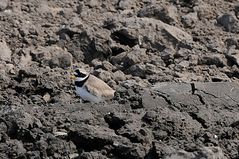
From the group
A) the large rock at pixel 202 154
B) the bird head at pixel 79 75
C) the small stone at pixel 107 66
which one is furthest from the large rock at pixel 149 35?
the large rock at pixel 202 154

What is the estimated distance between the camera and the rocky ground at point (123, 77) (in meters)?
7.27

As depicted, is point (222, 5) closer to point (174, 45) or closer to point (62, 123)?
point (174, 45)

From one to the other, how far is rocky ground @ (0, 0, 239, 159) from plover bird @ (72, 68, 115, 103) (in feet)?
0.57

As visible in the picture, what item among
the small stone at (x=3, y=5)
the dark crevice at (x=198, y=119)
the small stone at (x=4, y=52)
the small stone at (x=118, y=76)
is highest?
the dark crevice at (x=198, y=119)

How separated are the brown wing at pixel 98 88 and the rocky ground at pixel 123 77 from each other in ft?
0.53

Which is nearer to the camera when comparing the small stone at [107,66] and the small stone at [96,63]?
the small stone at [107,66]

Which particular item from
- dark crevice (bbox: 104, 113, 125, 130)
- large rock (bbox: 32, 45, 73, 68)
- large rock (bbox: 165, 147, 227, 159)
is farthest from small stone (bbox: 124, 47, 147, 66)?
large rock (bbox: 165, 147, 227, 159)

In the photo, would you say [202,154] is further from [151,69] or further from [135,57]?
[135,57]

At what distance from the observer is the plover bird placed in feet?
29.2

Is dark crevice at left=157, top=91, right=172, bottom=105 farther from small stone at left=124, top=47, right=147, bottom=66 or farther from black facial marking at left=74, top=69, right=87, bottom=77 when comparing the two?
small stone at left=124, top=47, right=147, bottom=66

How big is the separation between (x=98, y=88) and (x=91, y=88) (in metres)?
0.10

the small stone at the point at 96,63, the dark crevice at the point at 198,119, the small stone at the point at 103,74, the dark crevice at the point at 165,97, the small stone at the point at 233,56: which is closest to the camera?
the dark crevice at the point at 198,119

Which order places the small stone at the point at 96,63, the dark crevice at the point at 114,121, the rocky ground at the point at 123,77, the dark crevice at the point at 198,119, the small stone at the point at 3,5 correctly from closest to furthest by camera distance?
the rocky ground at the point at 123,77 < the dark crevice at the point at 114,121 < the dark crevice at the point at 198,119 < the small stone at the point at 96,63 < the small stone at the point at 3,5

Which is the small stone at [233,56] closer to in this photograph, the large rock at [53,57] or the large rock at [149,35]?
the large rock at [149,35]
